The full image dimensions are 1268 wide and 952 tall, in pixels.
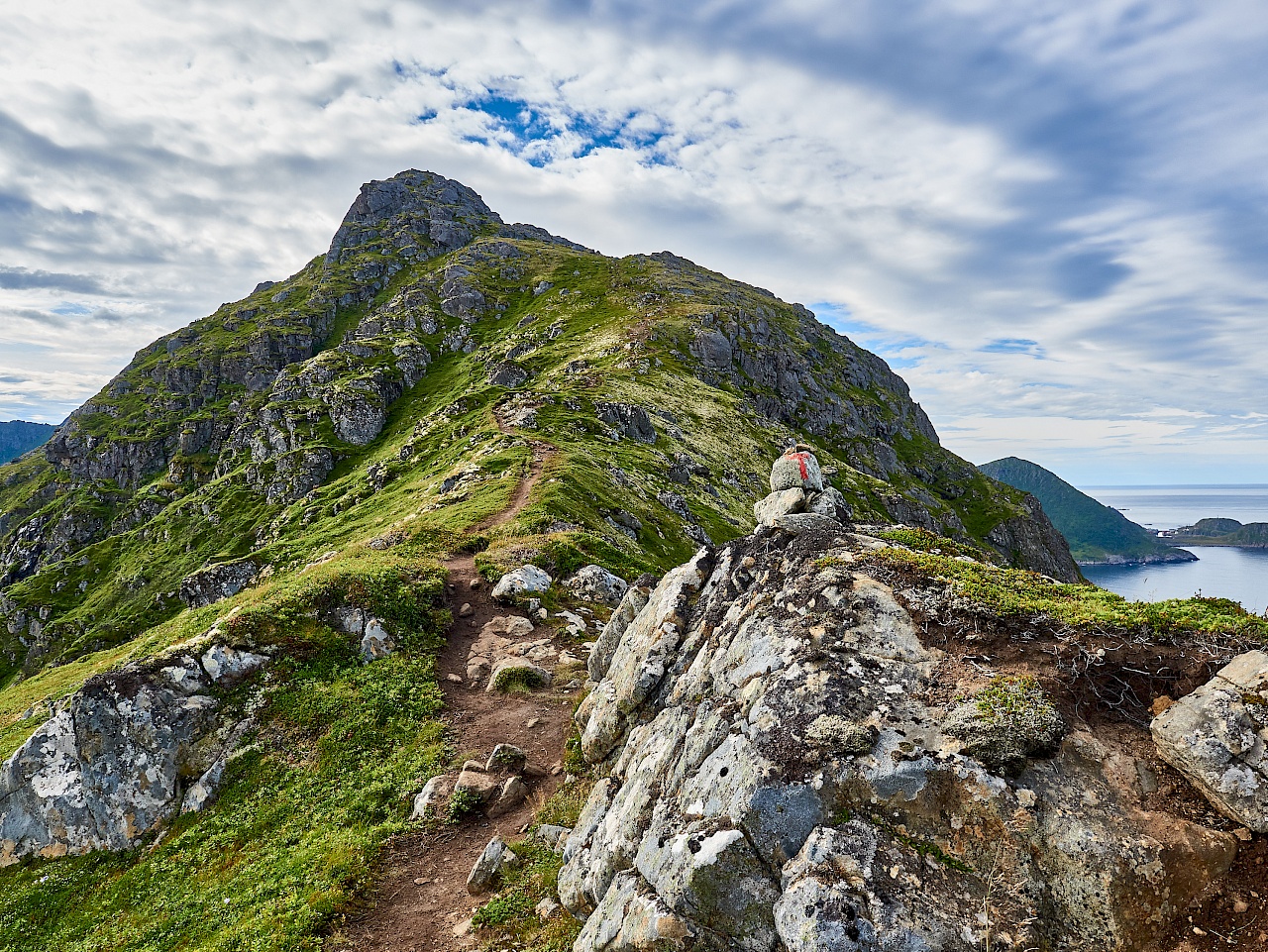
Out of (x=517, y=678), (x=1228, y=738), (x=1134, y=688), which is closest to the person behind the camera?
(x=1228, y=738)

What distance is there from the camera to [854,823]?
877 cm

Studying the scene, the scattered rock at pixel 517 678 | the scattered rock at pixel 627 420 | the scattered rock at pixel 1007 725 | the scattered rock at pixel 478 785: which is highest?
the scattered rock at pixel 627 420

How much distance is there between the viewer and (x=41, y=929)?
15586 mm

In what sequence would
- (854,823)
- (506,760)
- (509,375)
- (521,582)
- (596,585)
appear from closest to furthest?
(854,823), (506,760), (521,582), (596,585), (509,375)

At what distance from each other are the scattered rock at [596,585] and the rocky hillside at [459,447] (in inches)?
137

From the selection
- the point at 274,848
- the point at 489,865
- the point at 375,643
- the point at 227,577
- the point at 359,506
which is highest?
the point at 359,506

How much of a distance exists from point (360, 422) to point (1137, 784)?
131 meters

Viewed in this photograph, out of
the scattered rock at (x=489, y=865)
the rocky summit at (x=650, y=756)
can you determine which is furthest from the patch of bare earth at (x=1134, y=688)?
the scattered rock at (x=489, y=865)

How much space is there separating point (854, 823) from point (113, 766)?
23002 mm

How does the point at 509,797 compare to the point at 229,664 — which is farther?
the point at 229,664

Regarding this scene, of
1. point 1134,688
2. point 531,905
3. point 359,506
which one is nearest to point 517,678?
point 531,905

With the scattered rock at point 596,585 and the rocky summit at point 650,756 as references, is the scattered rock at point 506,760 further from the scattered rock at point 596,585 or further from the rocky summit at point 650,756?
the scattered rock at point 596,585

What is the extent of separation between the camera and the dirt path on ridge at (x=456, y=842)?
1291cm

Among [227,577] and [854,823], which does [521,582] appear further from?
[227,577]
